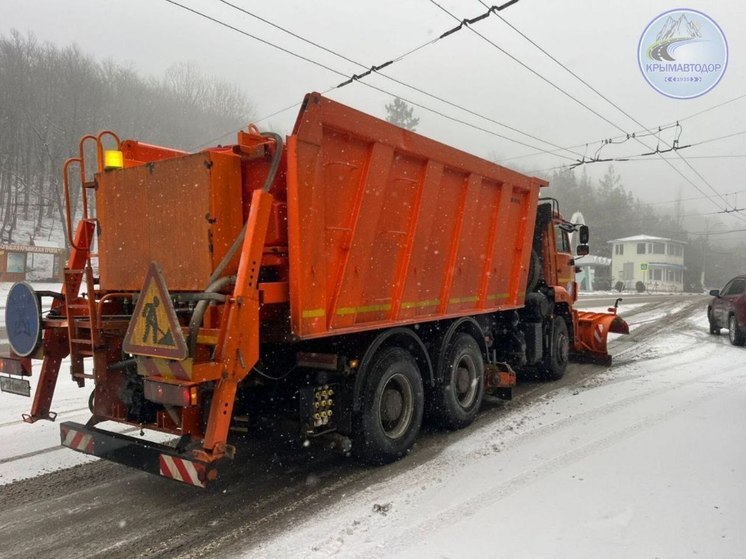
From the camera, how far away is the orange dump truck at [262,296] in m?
3.53

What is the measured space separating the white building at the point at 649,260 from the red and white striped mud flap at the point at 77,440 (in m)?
71.3

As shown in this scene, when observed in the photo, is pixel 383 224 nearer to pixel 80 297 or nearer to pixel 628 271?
pixel 80 297

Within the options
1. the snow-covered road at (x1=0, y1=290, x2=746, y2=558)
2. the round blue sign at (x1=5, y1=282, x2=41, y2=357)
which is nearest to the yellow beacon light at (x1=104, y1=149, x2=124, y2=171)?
the round blue sign at (x1=5, y1=282, x2=41, y2=357)

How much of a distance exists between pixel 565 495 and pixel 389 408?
1.63 m

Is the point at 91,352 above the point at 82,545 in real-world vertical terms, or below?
above

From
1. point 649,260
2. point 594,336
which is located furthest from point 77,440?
point 649,260

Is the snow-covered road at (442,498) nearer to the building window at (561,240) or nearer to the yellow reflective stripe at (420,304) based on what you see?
the yellow reflective stripe at (420,304)

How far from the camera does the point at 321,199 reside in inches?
161

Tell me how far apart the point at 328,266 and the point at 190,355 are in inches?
50.9

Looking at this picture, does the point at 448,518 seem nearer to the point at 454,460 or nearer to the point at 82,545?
the point at 454,460

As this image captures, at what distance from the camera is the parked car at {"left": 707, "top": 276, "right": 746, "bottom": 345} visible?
1233cm

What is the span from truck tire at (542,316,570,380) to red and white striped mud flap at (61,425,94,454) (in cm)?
653

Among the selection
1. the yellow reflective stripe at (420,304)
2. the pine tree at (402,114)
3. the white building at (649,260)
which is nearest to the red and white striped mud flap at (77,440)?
the yellow reflective stripe at (420,304)

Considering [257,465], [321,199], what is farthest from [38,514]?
[321,199]
